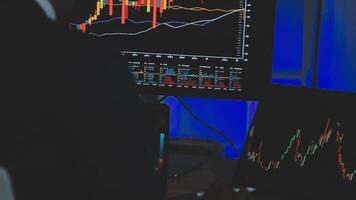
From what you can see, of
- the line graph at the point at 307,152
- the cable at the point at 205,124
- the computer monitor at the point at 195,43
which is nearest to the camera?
the line graph at the point at 307,152

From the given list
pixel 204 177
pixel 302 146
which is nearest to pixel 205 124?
pixel 204 177

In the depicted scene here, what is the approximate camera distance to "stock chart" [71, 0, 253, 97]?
132 cm

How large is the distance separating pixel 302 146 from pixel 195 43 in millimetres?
324

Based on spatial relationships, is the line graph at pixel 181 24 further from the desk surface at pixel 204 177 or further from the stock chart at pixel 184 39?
the desk surface at pixel 204 177

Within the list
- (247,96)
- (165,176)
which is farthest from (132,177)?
(247,96)

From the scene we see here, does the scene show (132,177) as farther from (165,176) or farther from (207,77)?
(207,77)

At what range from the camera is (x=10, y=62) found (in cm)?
51

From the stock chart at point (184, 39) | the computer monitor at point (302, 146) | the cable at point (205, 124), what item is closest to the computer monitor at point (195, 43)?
the stock chart at point (184, 39)

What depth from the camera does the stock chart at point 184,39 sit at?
4.34 feet

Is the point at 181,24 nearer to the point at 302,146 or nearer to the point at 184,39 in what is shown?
the point at 184,39

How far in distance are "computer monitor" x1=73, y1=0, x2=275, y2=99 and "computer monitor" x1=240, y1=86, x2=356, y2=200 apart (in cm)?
11

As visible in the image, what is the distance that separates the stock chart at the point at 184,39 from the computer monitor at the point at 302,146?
14cm

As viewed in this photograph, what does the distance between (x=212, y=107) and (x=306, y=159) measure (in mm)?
431

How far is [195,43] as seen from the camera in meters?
1.34
